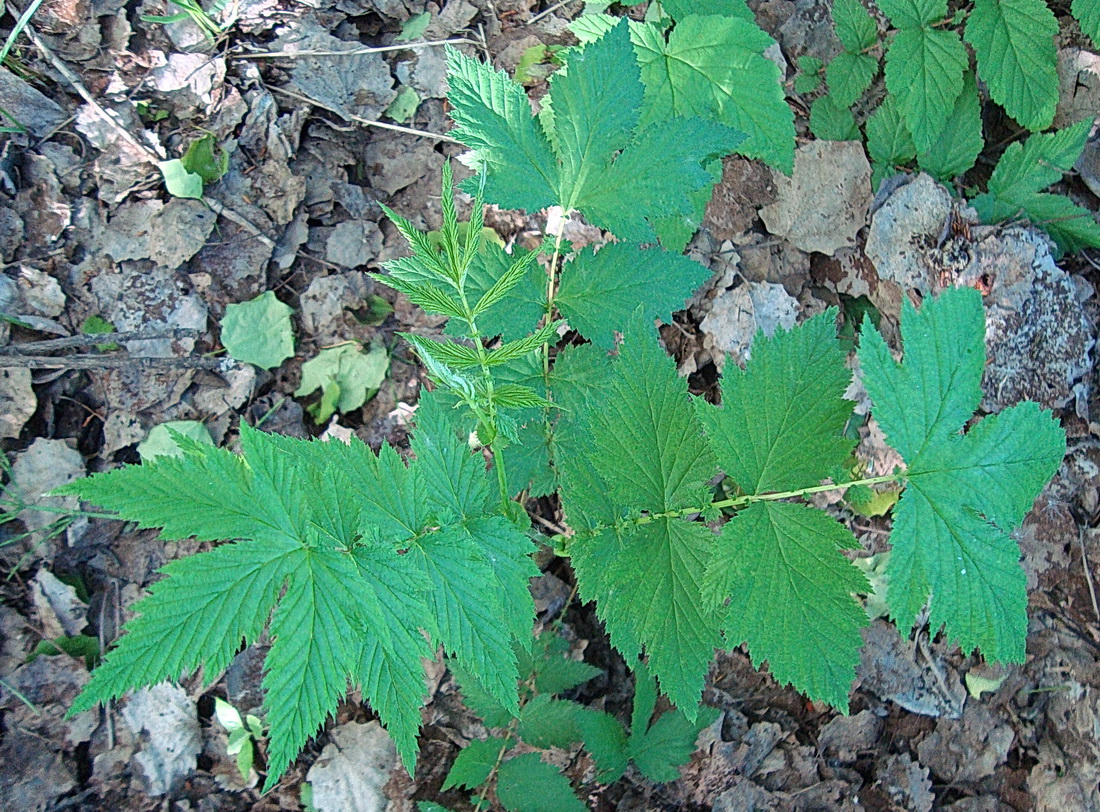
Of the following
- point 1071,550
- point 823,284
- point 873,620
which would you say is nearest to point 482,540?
point 873,620

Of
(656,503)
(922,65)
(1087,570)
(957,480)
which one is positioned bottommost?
(1087,570)

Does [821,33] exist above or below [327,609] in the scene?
above

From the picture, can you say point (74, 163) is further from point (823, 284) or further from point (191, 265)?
point (823, 284)

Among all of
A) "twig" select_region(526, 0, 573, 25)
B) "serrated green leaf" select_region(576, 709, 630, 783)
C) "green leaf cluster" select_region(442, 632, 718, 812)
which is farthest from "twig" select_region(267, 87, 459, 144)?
"serrated green leaf" select_region(576, 709, 630, 783)

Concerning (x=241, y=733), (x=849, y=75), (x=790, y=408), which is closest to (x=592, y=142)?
(x=790, y=408)

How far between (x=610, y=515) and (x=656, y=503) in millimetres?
160

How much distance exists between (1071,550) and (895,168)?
1.46 meters

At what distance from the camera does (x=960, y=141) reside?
8.88ft

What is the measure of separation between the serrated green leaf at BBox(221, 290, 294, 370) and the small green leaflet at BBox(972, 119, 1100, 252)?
8.29ft

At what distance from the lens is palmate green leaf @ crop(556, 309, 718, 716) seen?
1.63 metres

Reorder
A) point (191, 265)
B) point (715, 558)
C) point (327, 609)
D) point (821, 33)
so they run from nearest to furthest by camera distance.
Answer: point (327, 609), point (715, 558), point (191, 265), point (821, 33)

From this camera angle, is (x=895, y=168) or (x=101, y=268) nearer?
(x=101, y=268)

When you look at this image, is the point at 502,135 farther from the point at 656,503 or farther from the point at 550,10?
the point at 550,10

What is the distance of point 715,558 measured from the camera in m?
1.55
